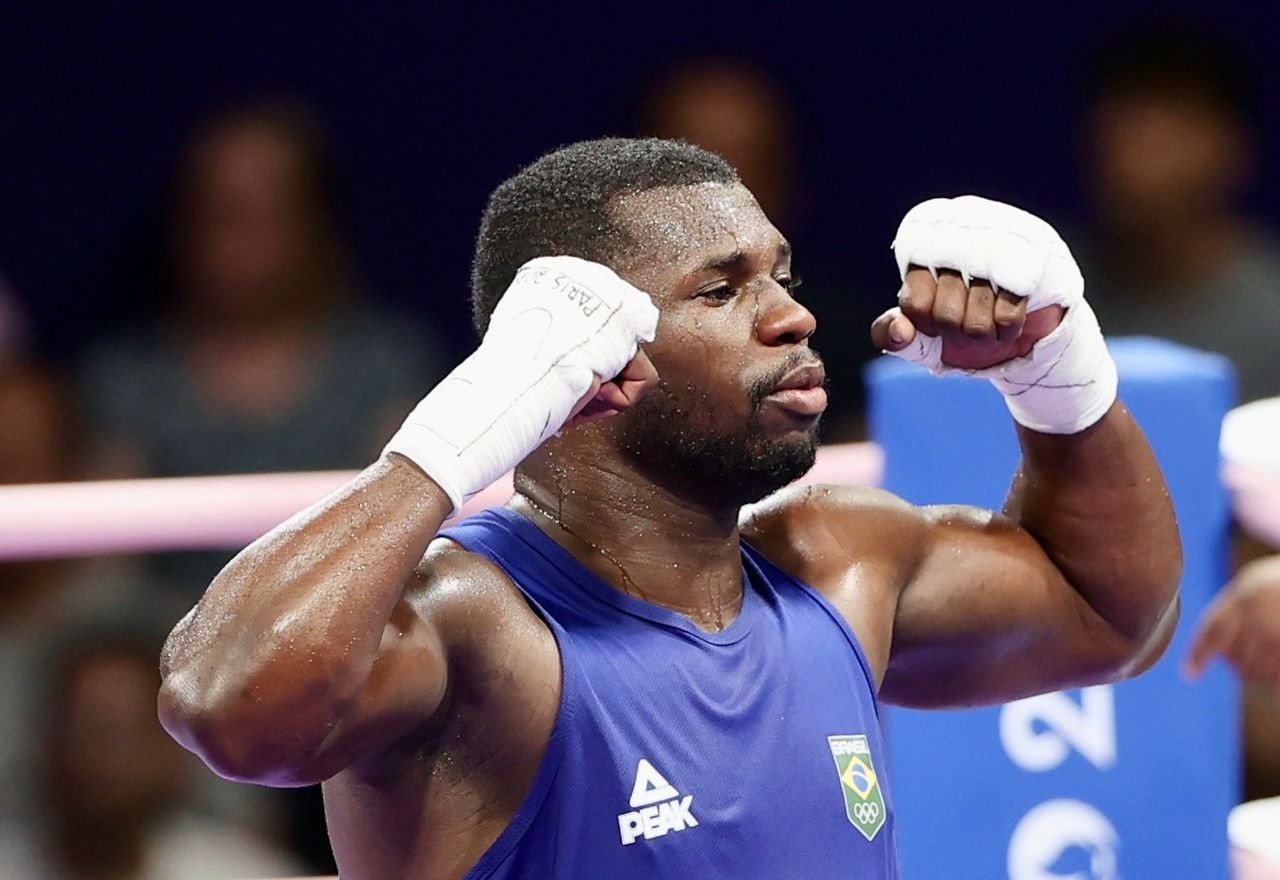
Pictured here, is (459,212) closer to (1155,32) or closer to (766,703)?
(1155,32)

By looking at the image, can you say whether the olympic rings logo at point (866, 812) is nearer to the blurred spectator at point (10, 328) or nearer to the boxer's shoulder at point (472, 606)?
the boxer's shoulder at point (472, 606)

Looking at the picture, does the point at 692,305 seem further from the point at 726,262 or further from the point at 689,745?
the point at 689,745

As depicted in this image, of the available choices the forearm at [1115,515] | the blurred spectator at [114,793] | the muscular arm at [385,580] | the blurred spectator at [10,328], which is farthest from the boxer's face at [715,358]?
the blurred spectator at [10,328]

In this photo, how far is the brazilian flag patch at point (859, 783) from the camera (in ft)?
6.20

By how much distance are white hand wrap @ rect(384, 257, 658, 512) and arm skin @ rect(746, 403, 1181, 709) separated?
0.46m

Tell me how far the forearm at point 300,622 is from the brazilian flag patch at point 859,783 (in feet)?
1.64

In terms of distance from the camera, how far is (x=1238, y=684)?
2221mm

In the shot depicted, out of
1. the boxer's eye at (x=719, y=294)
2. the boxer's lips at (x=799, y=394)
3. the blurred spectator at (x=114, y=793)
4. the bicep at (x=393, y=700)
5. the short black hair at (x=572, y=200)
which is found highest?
the short black hair at (x=572, y=200)

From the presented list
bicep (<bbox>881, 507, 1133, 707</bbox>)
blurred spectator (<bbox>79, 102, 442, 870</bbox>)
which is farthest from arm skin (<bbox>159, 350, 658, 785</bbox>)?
blurred spectator (<bbox>79, 102, 442, 870</bbox>)

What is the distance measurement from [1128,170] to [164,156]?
184 cm

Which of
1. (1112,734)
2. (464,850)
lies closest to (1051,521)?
(1112,734)

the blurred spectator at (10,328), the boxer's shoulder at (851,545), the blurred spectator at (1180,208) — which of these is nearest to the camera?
the boxer's shoulder at (851,545)

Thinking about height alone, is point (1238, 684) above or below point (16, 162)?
below

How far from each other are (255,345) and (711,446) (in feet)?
5.94
